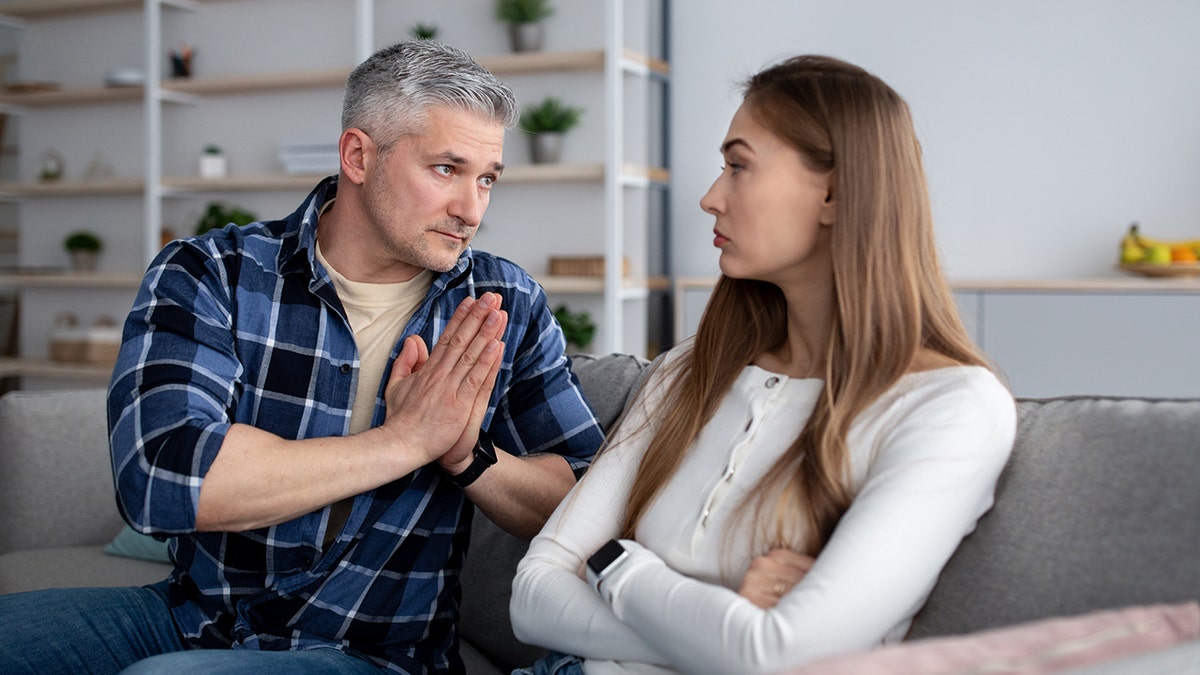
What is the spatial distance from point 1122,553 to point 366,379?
41.9 inches

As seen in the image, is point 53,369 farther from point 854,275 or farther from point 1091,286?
point 854,275

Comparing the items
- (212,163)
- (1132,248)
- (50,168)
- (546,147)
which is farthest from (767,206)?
(50,168)

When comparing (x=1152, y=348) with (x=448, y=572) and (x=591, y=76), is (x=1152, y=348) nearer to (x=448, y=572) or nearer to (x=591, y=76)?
(x=591, y=76)

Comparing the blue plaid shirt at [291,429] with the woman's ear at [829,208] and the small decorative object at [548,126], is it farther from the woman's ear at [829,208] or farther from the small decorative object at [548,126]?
the small decorative object at [548,126]

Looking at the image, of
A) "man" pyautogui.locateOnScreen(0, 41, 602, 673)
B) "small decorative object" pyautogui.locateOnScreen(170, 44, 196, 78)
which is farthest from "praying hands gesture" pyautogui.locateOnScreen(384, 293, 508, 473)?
"small decorative object" pyautogui.locateOnScreen(170, 44, 196, 78)

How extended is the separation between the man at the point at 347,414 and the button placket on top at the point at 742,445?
39cm

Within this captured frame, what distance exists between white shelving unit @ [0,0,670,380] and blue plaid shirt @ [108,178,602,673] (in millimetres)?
2897

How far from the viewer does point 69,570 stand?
2.31 m

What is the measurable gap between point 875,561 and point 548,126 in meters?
3.83

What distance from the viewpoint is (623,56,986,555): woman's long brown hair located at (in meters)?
1.29

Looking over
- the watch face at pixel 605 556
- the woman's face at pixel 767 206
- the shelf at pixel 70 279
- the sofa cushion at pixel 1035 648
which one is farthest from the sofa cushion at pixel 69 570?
the shelf at pixel 70 279

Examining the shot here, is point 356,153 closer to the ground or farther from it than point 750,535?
farther from it

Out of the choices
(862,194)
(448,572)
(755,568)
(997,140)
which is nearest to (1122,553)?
(755,568)

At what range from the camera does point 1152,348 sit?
379 centimetres
